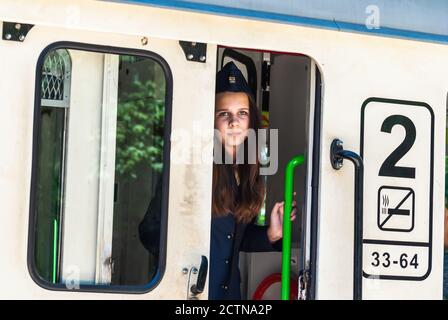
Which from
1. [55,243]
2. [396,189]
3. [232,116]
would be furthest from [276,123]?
[55,243]

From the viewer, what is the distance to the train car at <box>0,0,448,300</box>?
12.7ft

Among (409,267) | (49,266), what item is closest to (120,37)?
(49,266)

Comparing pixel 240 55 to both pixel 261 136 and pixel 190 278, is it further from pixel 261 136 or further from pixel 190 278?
pixel 190 278

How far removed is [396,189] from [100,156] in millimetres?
1248

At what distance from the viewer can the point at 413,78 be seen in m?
4.58

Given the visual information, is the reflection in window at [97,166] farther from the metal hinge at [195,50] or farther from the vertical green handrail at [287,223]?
the vertical green handrail at [287,223]

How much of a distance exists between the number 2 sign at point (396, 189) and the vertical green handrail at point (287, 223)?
289 millimetres

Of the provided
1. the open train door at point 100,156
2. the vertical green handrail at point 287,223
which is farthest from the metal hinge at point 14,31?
the vertical green handrail at point 287,223

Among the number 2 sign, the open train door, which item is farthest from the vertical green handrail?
the open train door

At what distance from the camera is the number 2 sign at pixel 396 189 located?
445 centimetres

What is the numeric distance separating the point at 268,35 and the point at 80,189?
95cm

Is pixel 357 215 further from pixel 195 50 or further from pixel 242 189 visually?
pixel 195 50

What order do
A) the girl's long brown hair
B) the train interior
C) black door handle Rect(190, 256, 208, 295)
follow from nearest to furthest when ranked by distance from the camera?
black door handle Rect(190, 256, 208, 295), the girl's long brown hair, the train interior

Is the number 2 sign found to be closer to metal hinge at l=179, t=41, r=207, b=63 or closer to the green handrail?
metal hinge at l=179, t=41, r=207, b=63
